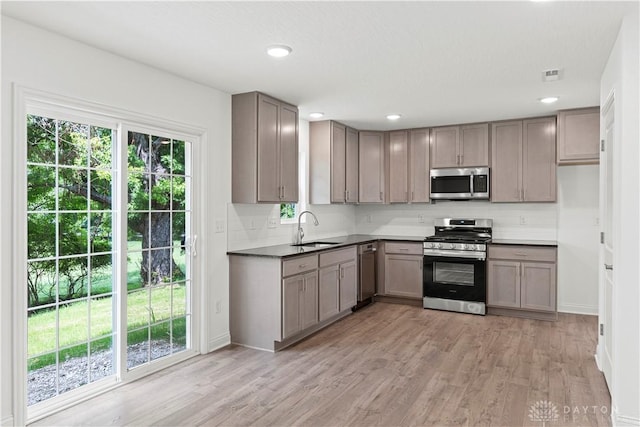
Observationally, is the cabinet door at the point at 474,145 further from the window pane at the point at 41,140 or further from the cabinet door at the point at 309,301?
the window pane at the point at 41,140

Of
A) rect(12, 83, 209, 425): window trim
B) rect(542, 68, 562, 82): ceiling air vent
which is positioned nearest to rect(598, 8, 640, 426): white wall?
rect(542, 68, 562, 82): ceiling air vent

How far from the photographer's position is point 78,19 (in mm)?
2523

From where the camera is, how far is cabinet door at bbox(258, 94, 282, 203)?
13.6 feet

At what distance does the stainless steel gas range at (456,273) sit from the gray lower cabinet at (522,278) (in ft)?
0.39

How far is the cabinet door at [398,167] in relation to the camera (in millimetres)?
6066

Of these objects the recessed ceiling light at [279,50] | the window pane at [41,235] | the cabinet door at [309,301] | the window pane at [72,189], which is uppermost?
the recessed ceiling light at [279,50]

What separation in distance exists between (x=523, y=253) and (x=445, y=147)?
168 centimetres

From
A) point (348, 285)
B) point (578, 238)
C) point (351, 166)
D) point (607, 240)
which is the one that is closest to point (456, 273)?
point (348, 285)

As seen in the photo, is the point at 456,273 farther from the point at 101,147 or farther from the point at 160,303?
the point at 101,147

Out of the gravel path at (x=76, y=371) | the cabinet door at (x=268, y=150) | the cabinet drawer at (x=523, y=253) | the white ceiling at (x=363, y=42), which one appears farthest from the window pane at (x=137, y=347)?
the cabinet drawer at (x=523, y=253)

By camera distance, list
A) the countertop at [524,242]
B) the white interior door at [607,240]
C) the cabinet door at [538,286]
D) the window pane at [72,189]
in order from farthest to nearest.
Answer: the countertop at [524,242] → the cabinet door at [538,286] → the white interior door at [607,240] → the window pane at [72,189]

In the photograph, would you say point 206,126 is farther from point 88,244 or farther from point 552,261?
point 552,261

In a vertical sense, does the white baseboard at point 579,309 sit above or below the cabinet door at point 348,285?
below

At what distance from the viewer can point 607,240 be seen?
3.14m
